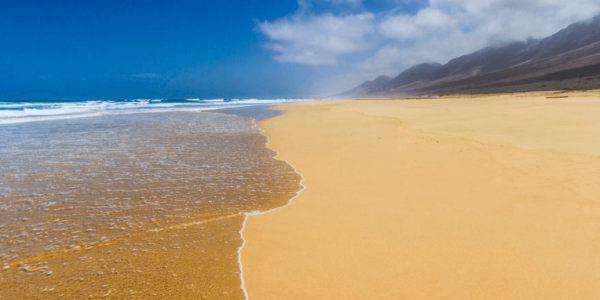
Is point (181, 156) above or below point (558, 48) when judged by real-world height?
below

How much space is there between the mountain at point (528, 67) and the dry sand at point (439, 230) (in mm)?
53185

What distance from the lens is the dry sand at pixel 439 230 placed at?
288 centimetres

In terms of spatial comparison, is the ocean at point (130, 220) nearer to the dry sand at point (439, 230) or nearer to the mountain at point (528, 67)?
the dry sand at point (439, 230)

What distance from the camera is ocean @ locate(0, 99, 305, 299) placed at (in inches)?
122

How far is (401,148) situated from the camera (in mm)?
9156

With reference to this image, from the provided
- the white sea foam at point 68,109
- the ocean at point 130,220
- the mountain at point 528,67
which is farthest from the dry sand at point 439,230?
the mountain at point 528,67

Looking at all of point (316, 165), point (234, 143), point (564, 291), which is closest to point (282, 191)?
point (316, 165)

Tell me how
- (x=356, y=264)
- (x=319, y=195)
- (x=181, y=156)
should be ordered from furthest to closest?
(x=181, y=156) → (x=319, y=195) → (x=356, y=264)

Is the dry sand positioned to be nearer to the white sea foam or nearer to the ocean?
the ocean

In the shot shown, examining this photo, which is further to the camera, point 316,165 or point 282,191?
point 316,165

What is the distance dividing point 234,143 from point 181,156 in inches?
109

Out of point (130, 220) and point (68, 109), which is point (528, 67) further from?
point (130, 220)

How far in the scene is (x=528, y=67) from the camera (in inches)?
3735

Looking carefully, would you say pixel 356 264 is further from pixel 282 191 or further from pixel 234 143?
pixel 234 143
